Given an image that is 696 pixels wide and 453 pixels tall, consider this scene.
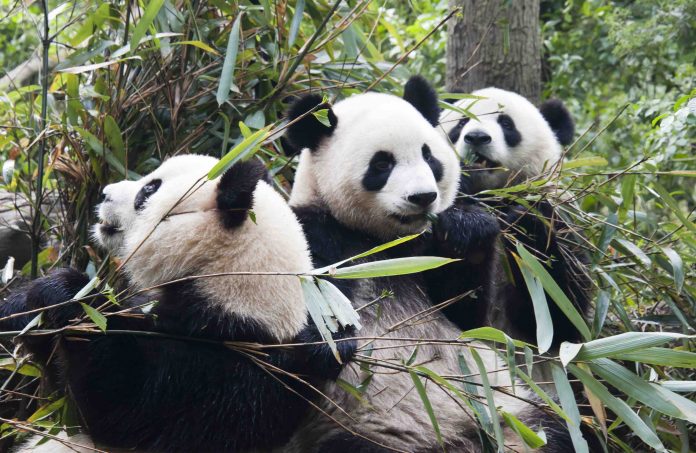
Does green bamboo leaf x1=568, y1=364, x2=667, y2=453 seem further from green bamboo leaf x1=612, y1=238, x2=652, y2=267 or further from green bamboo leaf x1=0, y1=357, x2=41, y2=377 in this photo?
green bamboo leaf x1=0, y1=357, x2=41, y2=377

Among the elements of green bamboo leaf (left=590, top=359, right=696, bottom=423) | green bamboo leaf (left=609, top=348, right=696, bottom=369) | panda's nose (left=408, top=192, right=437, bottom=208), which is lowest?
green bamboo leaf (left=590, top=359, right=696, bottom=423)

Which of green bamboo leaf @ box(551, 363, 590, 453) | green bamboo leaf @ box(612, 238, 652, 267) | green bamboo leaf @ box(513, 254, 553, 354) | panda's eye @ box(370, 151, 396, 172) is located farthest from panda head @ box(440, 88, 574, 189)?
green bamboo leaf @ box(551, 363, 590, 453)

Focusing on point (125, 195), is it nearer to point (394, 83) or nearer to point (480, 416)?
point (480, 416)

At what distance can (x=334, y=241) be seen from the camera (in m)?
3.74

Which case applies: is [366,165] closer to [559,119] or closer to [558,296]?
[558,296]

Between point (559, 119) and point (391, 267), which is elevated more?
point (391, 267)

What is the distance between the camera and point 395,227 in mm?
3805

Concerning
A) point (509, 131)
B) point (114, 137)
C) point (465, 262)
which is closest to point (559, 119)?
point (509, 131)

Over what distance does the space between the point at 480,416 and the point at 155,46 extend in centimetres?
226

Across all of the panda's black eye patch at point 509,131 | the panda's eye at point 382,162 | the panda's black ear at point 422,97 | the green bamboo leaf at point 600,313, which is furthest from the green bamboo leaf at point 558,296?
the panda's black eye patch at point 509,131

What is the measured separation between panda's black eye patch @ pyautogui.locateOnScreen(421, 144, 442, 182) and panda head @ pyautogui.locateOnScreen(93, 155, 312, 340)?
0.91m

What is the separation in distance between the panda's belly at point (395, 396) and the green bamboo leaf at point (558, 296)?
1.45 ft

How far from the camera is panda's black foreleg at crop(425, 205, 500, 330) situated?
382cm

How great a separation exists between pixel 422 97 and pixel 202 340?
1.82 meters
